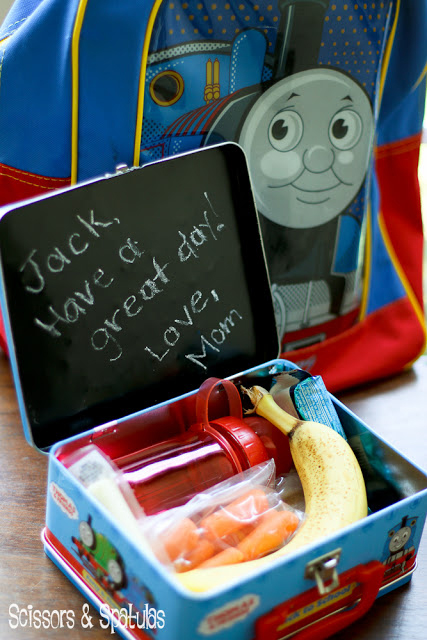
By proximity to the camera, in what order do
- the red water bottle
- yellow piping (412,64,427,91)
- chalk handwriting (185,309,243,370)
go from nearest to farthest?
the red water bottle < chalk handwriting (185,309,243,370) < yellow piping (412,64,427,91)

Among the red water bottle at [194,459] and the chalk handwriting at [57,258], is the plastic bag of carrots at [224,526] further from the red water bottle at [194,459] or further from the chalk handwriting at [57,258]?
the chalk handwriting at [57,258]

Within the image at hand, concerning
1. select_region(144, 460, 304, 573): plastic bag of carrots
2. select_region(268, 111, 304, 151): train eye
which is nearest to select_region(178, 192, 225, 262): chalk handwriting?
select_region(268, 111, 304, 151): train eye

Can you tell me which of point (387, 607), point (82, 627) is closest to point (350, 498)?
point (387, 607)

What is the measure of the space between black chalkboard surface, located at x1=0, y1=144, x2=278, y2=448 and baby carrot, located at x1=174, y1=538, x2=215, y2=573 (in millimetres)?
162

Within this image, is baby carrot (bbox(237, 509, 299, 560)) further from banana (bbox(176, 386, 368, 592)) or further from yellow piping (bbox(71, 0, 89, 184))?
yellow piping (bbox(71, 0, 89, 184))

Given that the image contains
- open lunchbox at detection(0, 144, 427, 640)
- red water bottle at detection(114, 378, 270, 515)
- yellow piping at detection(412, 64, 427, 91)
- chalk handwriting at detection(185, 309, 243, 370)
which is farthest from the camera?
yellow piping at detection(412, 64, 427, 91)

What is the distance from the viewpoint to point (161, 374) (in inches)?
28.9

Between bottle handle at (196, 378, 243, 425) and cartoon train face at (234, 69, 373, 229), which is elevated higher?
cartoon train face at (234, 69, 373, 229)

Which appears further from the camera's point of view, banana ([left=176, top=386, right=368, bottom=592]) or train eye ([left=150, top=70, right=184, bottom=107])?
train eye ([left=150, top=70, right=184, bottom=107])

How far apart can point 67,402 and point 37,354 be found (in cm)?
5

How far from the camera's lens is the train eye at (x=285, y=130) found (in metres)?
0.77

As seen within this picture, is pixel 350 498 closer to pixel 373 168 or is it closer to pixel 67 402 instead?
pixel 67 402

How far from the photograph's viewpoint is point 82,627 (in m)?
0.58

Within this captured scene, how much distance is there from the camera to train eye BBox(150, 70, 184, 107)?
27.5 inches
